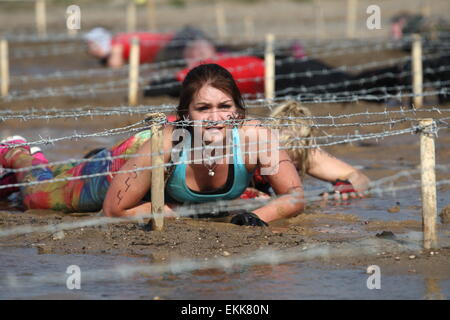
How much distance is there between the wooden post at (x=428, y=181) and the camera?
16.7 ft

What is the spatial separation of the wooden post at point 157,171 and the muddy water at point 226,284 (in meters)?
0.52

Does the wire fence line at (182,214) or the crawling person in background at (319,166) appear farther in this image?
the crawling person in background at (319,166)

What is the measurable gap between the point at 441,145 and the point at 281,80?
3549 mm

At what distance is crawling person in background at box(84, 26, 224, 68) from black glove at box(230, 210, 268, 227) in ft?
30.6

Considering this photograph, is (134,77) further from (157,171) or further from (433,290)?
(433,290)

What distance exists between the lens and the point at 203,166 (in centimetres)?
597

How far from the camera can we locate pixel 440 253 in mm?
5133

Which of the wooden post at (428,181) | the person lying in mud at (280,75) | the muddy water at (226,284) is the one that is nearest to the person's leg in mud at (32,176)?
the muddy water at (226,284)

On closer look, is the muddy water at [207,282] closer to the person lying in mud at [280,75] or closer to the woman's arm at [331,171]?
the woman's arm at [331,171]

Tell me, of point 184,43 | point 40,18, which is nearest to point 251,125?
point 184,43

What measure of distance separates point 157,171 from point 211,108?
0.55 meters

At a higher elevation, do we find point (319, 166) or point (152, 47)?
point (152, 47)
